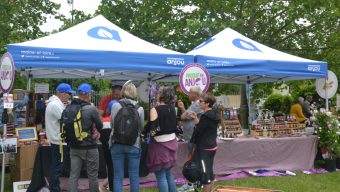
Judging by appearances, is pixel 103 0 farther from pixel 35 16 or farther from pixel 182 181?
pixel 182 181

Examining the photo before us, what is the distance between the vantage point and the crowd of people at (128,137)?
459cm

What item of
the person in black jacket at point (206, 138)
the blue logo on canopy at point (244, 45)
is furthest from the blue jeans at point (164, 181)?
the blue logo on canopy at point (244, 45)

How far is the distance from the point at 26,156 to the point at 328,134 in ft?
17.1

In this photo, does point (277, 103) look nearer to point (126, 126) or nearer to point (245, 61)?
point (245, 61)

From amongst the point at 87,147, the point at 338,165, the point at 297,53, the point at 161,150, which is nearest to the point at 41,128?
the point at 87,147

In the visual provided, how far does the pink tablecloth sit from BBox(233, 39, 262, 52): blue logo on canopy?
5.90 ft

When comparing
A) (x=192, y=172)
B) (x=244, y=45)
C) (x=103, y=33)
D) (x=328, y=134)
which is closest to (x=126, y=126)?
(x=192, y=172)

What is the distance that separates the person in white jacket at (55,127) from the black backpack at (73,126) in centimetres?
40

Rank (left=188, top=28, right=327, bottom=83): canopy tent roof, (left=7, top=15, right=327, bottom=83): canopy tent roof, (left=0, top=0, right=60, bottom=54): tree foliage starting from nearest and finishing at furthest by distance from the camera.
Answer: (left=7, top=15, right=327, bottom=83): canopy tent roof, (left=188, top=28, right=327, bottom=83): canopy tent roof, (left=0, top=0, right=60, bottom=54): tree foliage

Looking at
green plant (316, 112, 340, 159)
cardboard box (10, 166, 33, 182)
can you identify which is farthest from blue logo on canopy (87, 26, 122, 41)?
green plant (316, 112, 340, 159)

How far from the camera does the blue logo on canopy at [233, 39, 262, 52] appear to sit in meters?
7.73

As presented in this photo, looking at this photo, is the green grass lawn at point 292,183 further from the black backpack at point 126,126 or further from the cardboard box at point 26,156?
the black backpack at point 126,126

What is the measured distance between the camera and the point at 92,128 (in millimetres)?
4723

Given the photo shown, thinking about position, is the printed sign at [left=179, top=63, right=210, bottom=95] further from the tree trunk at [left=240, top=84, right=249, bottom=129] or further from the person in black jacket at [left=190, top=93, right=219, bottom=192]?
the tree trunk at [left=240, top=84, right=249, bottom=129]
